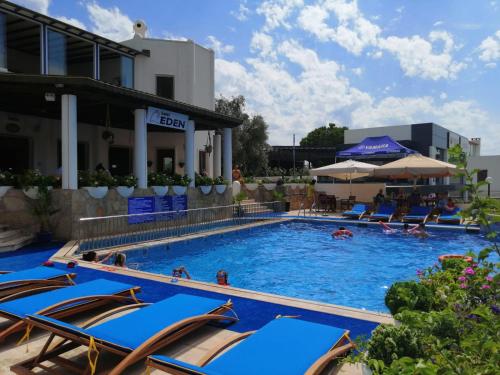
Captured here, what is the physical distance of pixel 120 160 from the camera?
68.1ft

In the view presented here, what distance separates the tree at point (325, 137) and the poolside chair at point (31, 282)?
74680mm

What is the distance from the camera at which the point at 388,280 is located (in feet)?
31.7

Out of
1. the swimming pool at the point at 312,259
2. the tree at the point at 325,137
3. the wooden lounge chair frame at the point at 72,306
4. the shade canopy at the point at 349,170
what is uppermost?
the tree at the point at 325,137

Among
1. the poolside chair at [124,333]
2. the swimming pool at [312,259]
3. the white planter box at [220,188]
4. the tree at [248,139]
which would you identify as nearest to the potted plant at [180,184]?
the white planter box at [220,188]

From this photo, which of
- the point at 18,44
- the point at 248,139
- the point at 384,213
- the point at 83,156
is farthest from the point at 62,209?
the point at 248,139

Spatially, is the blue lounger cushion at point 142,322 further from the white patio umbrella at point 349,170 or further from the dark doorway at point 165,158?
the dark doorway at point 165,158

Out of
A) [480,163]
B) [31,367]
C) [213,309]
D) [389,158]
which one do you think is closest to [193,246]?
[213,309]

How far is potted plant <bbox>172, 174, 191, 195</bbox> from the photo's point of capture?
608 inches

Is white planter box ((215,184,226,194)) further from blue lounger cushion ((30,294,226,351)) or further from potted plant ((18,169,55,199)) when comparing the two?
blue lounger cushion ((30,294,226,351))

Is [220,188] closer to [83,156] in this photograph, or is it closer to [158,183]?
[158,183]

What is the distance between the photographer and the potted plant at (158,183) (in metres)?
14.6

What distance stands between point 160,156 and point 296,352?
18.9 metres

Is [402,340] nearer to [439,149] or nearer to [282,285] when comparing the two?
[282,285]

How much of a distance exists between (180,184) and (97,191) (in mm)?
3878
